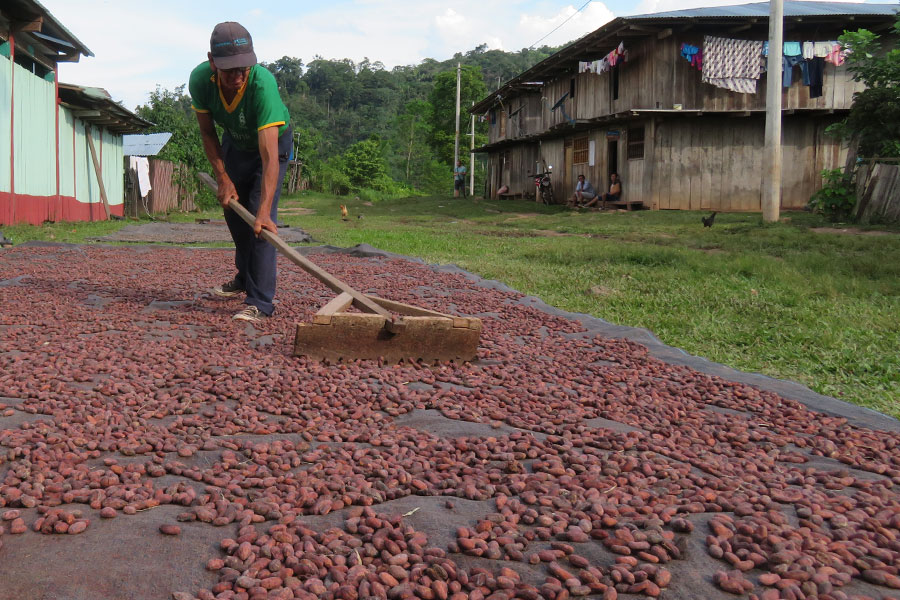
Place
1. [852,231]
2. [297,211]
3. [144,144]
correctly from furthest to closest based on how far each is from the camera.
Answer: [297,211] < [144,144] < [852,231]

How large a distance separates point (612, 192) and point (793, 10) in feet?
18.0

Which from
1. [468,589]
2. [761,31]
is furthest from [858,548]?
[761,31]

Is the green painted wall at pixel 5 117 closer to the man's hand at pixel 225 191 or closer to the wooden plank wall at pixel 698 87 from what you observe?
the man's hand at pixel 225 191

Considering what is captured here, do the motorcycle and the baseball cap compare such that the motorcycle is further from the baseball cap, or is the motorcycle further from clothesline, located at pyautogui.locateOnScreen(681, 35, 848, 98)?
the baseball cap

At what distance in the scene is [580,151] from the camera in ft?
65.0

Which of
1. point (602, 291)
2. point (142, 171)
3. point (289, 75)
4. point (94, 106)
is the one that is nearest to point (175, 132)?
point (142, 171)

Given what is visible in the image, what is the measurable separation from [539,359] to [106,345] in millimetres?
2006

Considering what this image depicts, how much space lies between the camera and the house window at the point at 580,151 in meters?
19.5

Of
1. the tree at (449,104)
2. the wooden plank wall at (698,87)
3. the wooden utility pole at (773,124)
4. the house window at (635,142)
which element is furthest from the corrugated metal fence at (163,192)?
the tree at (449,104)

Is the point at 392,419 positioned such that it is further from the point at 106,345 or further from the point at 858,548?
the point at 106,345

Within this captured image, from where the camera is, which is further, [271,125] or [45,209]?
[45,209]

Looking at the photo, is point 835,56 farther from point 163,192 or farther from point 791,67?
point 163,192

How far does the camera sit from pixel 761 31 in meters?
15.7

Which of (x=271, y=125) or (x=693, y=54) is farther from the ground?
(x=693, y=54)
